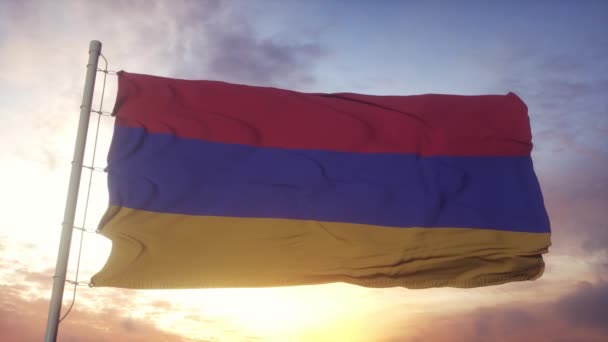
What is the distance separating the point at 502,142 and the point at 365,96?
2.12 metres

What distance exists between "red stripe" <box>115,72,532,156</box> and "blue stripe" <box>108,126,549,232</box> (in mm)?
168

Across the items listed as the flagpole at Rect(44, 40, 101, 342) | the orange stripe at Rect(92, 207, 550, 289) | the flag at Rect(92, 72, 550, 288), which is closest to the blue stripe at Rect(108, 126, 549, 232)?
the flag at Rect(92, 72, 550, 288)

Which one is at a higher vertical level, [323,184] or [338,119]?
[338,119]

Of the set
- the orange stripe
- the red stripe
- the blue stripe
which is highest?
the red stripe

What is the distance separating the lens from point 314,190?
884 cm

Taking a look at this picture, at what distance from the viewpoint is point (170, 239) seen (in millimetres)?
8078

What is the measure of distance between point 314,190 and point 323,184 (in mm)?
188

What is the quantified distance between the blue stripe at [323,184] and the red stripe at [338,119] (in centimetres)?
17

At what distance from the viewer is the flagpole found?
6.70 meters

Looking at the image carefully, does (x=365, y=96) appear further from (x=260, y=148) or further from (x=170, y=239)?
(x=170, y=239)

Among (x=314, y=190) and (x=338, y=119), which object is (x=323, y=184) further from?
(x=338, y=119)

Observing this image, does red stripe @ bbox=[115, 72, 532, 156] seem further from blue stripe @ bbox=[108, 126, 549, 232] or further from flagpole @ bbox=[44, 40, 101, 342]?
flagpole @ bbox=[44, 40, 101, 342]

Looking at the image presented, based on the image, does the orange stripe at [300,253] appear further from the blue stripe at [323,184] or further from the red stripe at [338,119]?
the red stripe at [338,119]

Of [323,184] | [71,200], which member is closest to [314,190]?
[323,184]
